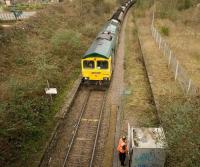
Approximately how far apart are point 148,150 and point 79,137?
449 centimetres

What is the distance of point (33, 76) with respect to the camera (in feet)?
52.3

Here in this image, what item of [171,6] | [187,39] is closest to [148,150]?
[187,39]

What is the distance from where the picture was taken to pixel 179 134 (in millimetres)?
8508

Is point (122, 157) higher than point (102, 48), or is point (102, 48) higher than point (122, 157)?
point (102, 48)

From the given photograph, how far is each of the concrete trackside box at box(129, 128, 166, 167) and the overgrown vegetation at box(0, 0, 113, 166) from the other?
4.45 metres

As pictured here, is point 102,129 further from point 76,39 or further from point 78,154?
point 76,39

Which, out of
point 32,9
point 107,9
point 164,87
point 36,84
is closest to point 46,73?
point 36,84

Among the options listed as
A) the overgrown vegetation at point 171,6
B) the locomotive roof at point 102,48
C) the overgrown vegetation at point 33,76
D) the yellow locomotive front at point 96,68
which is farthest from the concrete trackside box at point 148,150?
the overgrown vegetation at point 171,6

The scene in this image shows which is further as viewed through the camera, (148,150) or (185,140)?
(148,150)

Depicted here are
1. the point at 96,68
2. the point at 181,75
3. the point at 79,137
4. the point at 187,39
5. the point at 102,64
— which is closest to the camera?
the point at 79,137

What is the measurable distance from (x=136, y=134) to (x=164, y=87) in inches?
303

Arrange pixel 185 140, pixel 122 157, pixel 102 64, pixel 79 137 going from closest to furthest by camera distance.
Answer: pixel 185 140
pixel 122 157
pixel 79 137
pixel 102 64

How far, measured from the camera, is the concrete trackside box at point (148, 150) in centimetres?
909

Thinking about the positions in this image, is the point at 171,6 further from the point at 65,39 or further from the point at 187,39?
the point at 65,39
